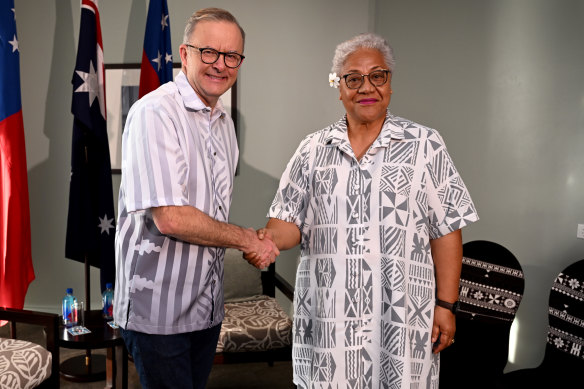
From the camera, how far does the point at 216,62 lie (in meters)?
1.59

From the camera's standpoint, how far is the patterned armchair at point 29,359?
215 cm

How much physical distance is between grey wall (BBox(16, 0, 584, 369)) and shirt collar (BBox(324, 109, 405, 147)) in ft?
4.74

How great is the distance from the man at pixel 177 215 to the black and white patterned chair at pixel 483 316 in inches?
57.8

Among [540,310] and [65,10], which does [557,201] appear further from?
[65,10]

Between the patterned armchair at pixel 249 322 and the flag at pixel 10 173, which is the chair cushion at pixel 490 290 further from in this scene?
the flag at pixel 10 173

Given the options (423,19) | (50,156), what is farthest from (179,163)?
(50,156)

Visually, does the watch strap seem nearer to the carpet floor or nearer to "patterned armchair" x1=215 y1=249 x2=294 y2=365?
"patterned armchair" x1=215 y1=249 x2=294 y2=365

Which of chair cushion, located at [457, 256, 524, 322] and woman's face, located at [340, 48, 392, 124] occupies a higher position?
woman's face, located at [340, 48, 392, 124]

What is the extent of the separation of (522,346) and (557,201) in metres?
0.88

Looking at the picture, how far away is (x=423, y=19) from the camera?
3.43m

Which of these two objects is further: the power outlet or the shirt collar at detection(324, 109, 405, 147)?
the power outlet

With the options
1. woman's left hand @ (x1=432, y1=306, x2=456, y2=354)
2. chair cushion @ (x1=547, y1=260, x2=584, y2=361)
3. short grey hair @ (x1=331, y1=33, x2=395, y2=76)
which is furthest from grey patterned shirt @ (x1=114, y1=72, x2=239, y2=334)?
chair cushion @ (x1=547, y1=260, x2=584, y2=361)

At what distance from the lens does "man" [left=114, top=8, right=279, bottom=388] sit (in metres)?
1.45

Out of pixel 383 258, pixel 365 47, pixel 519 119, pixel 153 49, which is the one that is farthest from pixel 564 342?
pixel 153 49
